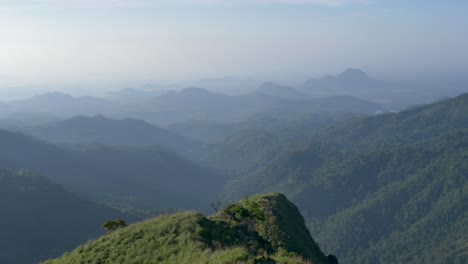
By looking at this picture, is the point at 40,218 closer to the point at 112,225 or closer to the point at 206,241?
the point at 112,225

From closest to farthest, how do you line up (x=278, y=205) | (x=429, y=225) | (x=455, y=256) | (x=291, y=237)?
(x=291, y=237) < (x=278, y=205) < (x=455, y=256) < (x=429, y=225)

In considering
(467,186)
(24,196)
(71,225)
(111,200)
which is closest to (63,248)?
Answer: (71,225)

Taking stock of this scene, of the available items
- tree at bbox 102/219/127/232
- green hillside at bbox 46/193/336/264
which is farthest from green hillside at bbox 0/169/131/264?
green hillside at bbox 46/193/336/264

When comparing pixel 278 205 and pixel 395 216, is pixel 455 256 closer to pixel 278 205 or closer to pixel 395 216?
pixel 395 216

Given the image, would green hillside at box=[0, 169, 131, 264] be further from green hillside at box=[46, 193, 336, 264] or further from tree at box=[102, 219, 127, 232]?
green hillside at box=[46, 193, 336, 264]

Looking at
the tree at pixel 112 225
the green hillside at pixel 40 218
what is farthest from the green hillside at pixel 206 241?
the green hillside at pixel 40 218

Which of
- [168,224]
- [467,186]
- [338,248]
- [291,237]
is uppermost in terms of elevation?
[168,224]
